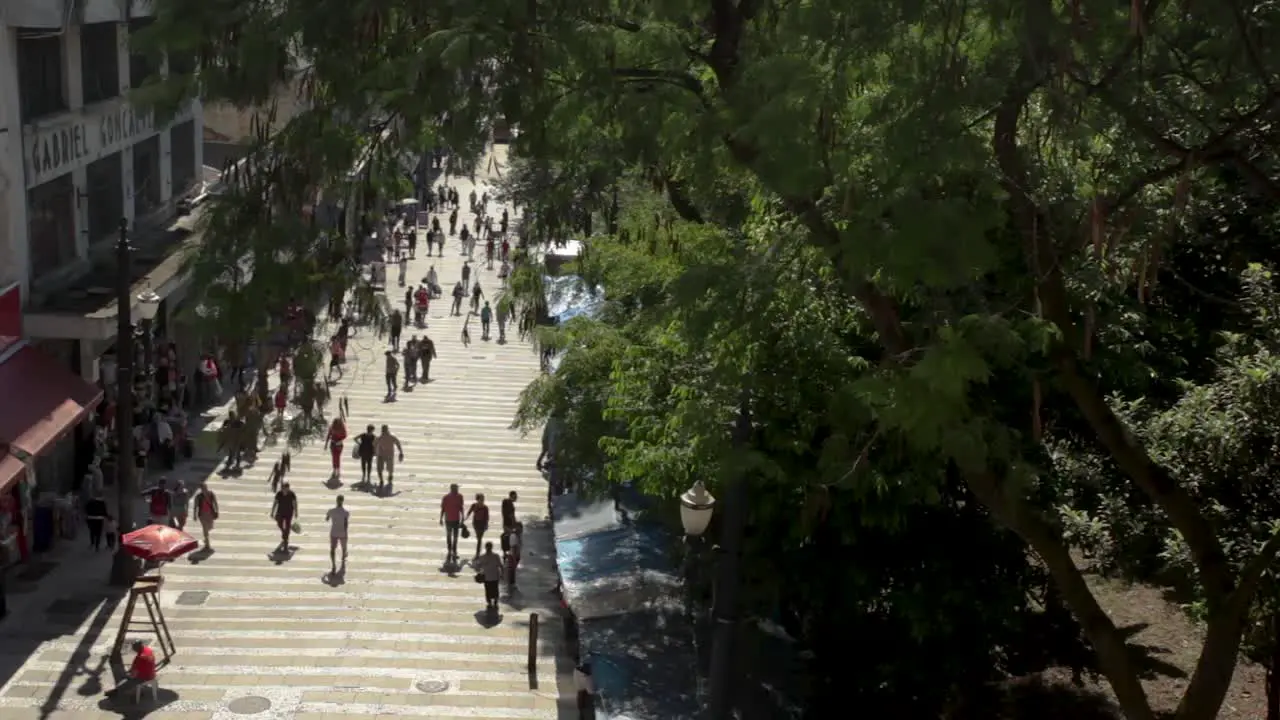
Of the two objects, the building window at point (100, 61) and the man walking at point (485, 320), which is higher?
the building window at point (100, 61)

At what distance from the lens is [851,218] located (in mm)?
9281

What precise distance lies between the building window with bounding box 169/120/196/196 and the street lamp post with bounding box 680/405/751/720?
80.6 feet

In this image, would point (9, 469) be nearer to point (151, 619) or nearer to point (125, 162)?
point (151, 619)

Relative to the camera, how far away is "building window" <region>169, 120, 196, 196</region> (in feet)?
111

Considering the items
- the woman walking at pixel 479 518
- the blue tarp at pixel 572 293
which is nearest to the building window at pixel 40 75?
the blue tarp at pixel 572 293

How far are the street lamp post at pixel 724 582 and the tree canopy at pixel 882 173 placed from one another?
0.36 meters

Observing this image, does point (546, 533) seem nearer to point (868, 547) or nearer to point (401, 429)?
point (401, 429)

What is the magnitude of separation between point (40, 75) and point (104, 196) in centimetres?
409

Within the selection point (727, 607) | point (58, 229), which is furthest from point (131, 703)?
point (58, 229)

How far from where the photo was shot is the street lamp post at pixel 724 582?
38.7 feet

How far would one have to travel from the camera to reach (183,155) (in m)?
34.8

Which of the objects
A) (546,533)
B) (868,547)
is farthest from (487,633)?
(868,547)

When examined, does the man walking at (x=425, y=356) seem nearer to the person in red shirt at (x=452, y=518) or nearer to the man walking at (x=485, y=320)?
the man walking at (x=485, y=320)

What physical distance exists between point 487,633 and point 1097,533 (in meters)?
10.4
